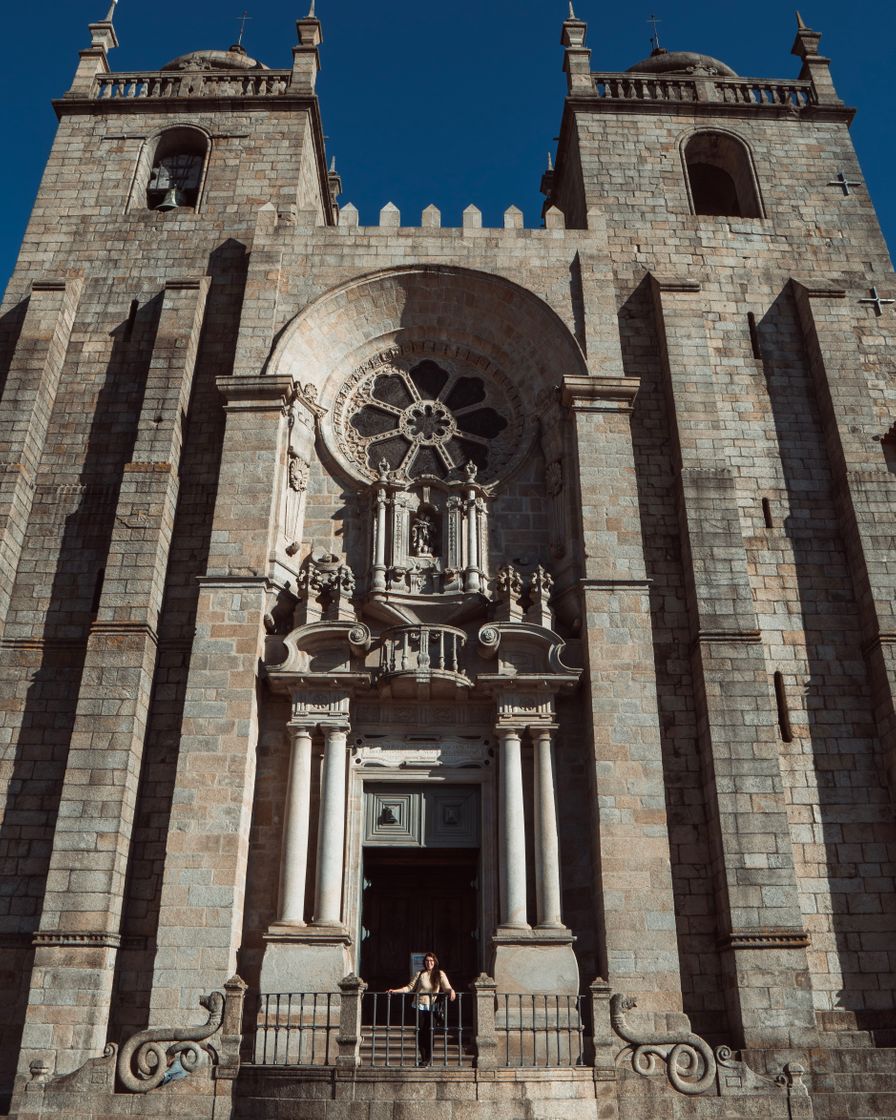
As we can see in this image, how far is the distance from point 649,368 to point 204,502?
7197mm

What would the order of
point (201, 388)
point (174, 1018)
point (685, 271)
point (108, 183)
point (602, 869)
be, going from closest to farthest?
point (174, 1018) < point (602, 869) < point (201, 388) < point (685, 271) < point (108, 183)

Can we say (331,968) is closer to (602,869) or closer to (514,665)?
(602,869)

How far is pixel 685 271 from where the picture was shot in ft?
57.3

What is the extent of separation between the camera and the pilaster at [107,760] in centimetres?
1095

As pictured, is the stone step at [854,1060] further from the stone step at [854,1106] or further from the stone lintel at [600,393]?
the stone lintel at [600,393]

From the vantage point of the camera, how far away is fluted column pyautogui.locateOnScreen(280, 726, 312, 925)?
38.8ft

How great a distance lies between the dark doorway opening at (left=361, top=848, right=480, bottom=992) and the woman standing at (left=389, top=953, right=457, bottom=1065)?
147 cm

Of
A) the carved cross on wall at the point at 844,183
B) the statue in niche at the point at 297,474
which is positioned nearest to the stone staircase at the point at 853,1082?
the statue in niche at the point at 297,474

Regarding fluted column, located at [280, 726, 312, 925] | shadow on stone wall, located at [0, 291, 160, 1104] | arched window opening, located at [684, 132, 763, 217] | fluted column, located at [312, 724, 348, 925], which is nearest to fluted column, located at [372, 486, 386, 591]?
fluted column, located at [312, 724, 348, 925]

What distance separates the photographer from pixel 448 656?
13.3 m

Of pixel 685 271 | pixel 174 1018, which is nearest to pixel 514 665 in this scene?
pixel 174 1018

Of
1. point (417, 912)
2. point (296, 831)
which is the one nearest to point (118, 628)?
point (296, 831)

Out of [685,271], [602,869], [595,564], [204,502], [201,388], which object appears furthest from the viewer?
[685,271]

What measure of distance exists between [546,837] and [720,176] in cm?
1470
